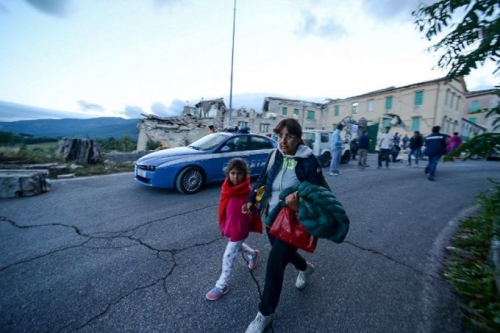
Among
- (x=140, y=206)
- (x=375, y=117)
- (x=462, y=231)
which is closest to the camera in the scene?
(x=462, y=231)

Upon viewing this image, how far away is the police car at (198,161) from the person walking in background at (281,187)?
3541 millimetres

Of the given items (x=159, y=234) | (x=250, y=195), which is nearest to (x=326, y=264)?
(x=250, y=195)

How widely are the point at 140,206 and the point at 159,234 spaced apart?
144cm

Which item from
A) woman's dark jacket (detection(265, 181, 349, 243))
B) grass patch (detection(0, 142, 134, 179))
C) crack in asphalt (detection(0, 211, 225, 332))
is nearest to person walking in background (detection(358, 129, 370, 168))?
crack in asphalt (detection(0, 211, 225, 332))

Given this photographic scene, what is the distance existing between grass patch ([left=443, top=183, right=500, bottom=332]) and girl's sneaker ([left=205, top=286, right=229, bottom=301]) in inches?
85.1

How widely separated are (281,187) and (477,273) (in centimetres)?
250

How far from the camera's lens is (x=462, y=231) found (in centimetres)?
359

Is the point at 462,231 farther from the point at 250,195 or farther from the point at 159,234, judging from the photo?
the point at 159,234

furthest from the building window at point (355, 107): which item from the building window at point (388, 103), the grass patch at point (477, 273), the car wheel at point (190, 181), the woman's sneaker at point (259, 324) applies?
the woman's sneaker at point (259, 324)

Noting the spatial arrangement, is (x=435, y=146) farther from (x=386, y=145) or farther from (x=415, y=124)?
(x=415, y=124)

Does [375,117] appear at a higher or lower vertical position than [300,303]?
higher

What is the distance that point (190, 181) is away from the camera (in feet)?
17.7

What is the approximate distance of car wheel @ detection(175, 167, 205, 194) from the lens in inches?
206

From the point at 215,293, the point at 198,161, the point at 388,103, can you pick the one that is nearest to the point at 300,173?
the point at 215,293
